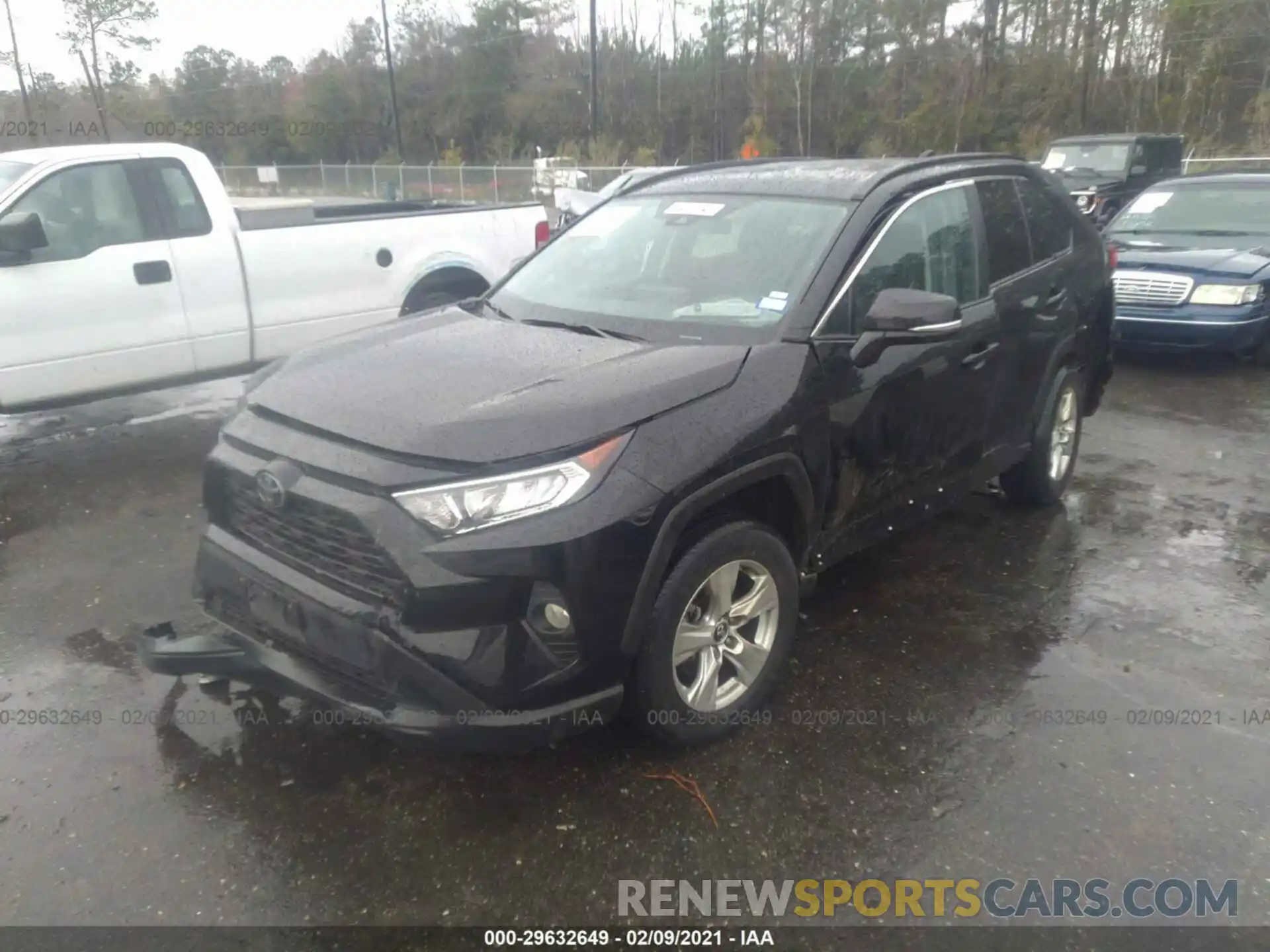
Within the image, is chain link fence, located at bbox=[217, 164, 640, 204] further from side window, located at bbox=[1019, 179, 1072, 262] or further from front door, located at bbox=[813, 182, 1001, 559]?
front door, located at bbox=[813, 182, 1001, 559]

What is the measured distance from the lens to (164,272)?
6.14 meters

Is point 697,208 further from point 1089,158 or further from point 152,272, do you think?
point 1089,158

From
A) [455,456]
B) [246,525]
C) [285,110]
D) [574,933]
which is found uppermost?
[285,110]

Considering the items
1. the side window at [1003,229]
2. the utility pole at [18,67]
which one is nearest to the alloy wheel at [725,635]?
the side window at [1003,229]

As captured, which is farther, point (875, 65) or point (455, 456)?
point (875, 65)

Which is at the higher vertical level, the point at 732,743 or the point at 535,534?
the point at 535,534

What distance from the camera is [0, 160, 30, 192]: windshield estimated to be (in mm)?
5875

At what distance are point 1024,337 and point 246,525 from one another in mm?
3457

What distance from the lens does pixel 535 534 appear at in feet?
8.41

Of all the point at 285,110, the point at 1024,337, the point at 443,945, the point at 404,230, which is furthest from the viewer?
the point at 285,110

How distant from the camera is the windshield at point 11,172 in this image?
19.3 ft

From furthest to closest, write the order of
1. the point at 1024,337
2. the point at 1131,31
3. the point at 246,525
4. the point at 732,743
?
the point at 1131,31
the point at 1024,337
the point at 732,743
the point at 246,525

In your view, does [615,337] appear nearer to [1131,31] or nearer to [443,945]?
[443,945]

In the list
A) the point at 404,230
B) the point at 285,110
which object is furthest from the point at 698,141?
the point at 404,230
